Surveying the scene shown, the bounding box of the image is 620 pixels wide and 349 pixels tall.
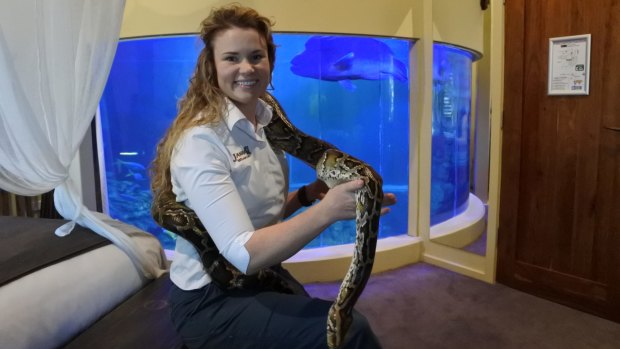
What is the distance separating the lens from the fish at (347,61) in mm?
4477

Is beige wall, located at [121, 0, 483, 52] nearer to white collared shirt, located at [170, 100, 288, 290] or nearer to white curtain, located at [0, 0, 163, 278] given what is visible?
white curtain, located at [0, 0, 163, 278]

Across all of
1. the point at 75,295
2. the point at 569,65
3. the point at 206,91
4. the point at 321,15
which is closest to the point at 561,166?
the point at 569,65

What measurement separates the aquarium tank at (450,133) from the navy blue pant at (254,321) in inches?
128

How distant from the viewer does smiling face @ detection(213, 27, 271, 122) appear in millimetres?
1399

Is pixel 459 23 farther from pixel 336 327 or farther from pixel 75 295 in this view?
pixel 75 295

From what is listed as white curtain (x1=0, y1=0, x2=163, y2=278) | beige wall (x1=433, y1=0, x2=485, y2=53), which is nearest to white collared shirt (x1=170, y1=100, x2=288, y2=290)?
white curtain (x1=0, y1=0, x2=163, y2=278)

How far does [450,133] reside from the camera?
15.2 ft

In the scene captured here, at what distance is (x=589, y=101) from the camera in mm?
2924

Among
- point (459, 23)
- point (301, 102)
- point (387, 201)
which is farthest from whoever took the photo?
point (301, 102)

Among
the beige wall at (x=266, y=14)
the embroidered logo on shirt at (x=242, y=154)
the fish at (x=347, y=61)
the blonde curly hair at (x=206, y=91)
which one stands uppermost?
the beige wall at (x=266, y=14)

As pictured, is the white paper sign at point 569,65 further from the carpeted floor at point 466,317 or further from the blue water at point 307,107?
the carpeted floor at point 466,317

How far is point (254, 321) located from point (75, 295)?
0.84 meters

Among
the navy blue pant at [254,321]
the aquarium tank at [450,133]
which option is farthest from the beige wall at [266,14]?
the navy blue pant at [254,321]

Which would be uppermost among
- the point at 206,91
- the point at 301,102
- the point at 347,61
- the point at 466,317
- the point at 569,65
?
the point at 347,61
